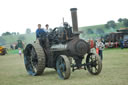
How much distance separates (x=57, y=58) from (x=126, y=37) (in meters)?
19.2

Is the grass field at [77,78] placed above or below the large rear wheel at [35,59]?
below

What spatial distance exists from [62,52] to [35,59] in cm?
144

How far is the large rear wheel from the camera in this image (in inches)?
361

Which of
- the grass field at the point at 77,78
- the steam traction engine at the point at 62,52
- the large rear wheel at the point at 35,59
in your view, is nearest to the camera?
the grass field at the point at 77,78

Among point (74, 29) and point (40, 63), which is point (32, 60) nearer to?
point (40, 63)

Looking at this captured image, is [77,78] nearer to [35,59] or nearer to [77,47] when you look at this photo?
[77,47]

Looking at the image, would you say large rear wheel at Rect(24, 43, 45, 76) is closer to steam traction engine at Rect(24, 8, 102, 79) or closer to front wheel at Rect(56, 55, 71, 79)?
steam traction engine at Rect(24, 8, 102, 79)

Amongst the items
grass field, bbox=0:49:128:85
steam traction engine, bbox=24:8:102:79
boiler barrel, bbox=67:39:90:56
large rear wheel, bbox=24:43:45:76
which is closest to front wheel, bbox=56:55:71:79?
steam traction engine, bbox=24:8:102:79

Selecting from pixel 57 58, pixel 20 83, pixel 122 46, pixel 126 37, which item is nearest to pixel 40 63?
pixel 57 58

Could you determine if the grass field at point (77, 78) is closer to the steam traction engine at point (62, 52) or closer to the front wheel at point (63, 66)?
the front wheel at point (63, 66)

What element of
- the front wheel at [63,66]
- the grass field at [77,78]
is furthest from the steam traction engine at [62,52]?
the grass field at [77,78]

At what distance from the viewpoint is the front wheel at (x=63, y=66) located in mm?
7848

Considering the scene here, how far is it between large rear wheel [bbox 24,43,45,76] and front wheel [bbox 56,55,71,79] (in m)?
0.88

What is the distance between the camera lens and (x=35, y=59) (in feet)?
32.0
